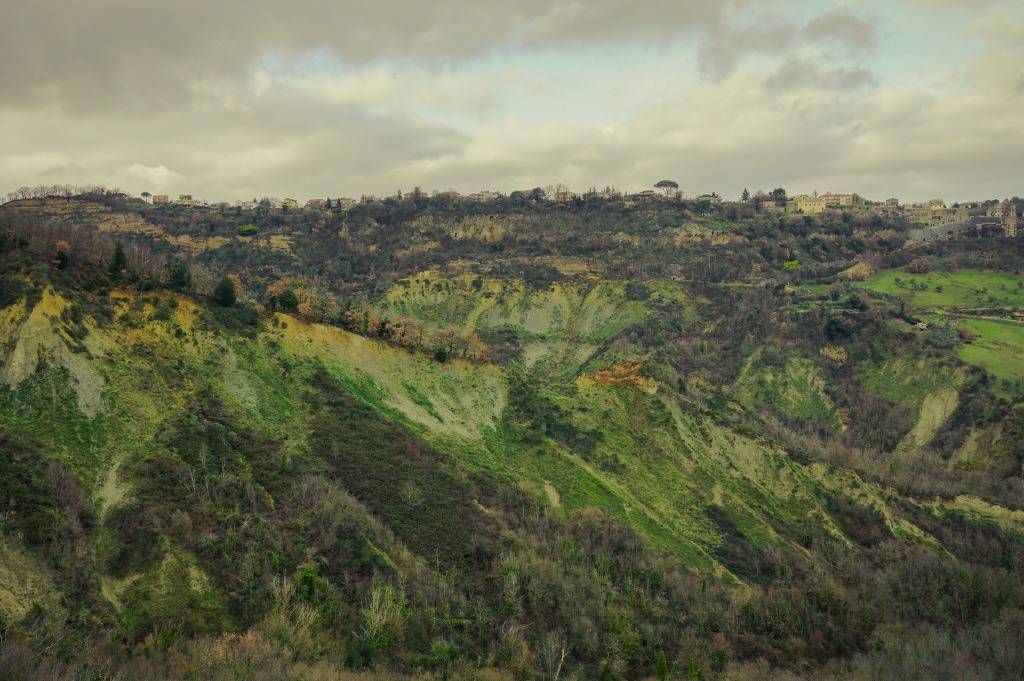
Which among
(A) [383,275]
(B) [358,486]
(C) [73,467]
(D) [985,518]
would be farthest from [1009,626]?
(A) [383,275]

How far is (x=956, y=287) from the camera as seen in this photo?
146875 mm

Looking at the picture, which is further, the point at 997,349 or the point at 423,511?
the point at 997,349

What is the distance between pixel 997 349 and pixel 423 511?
112m

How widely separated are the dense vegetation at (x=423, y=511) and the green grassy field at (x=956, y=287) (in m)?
49.2

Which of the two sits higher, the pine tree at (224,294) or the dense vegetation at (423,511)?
the pine tree at (224,294)

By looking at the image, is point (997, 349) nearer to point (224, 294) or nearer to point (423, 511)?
point (423, 511)

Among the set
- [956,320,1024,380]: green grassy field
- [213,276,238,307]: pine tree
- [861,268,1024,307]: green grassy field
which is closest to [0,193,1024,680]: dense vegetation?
[213,276,238,307]: pine tree

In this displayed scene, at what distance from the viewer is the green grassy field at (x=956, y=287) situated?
13788 centimetres

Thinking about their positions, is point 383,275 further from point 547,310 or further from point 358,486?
point 358,486

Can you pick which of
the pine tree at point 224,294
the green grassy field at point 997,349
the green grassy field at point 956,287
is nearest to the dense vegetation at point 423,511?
the pine tree at point 224,294

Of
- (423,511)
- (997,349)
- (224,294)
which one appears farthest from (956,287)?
(224,294)

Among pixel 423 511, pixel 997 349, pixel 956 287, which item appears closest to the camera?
pixel 423 511

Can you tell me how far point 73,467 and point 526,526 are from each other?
99.5 ft

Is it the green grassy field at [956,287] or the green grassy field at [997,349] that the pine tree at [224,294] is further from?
the green grassy field at [956,287]
